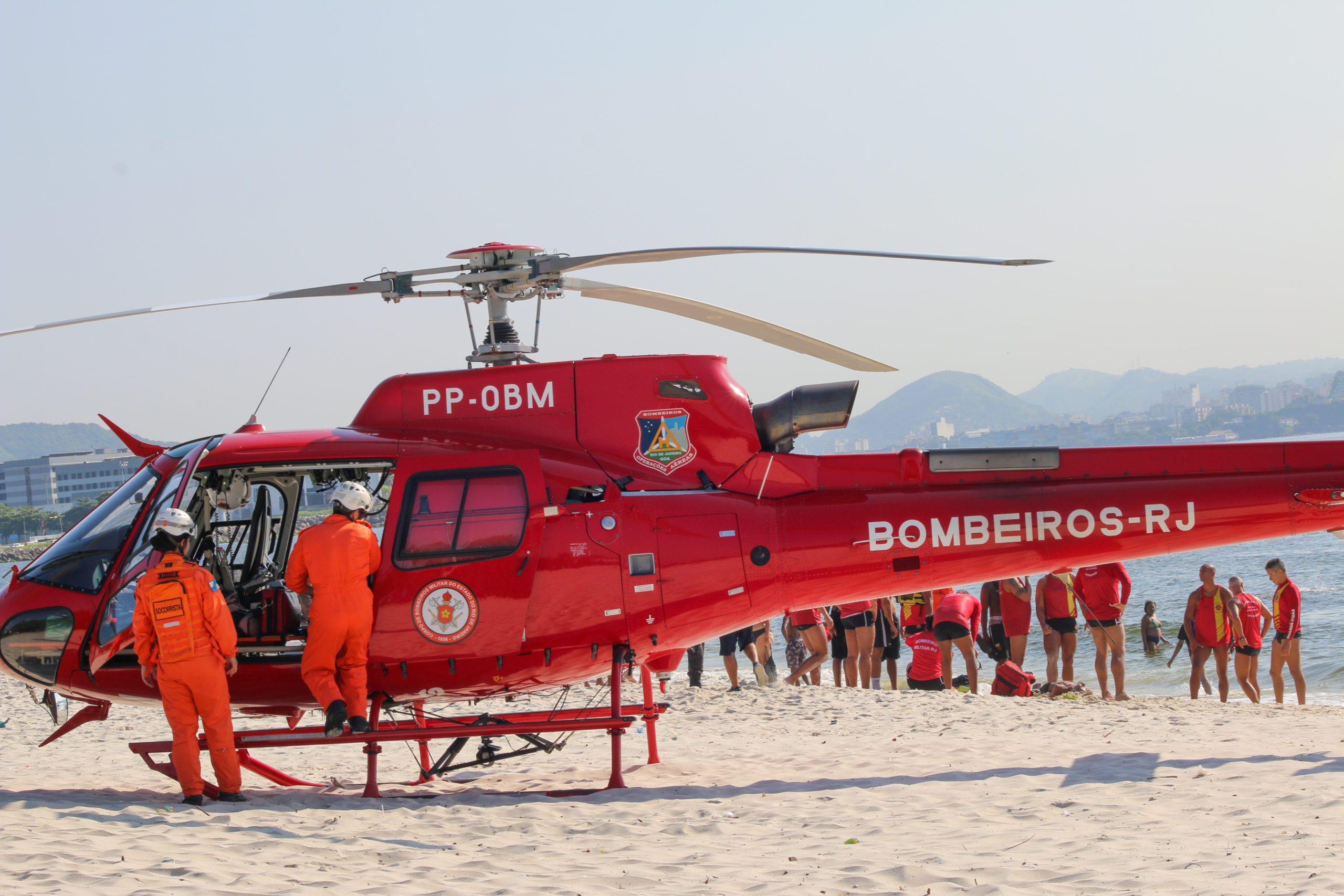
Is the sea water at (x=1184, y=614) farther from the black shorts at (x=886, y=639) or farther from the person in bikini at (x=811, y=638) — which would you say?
the person in bikini at (x=811, y=638)

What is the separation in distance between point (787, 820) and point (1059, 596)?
6.71 m

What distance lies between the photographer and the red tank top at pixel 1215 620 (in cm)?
1127

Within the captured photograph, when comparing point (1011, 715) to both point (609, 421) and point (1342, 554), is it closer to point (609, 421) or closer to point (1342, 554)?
point (609, 421)

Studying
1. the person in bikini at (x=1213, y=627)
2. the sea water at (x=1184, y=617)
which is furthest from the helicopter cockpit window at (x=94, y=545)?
the person in bikini at (x=1213, y=627)

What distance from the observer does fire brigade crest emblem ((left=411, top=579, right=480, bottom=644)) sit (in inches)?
255

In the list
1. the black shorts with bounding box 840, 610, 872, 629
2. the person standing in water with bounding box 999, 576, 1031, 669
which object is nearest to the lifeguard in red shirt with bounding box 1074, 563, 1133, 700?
the person standing in water with bounding box 999, 576, 1031, 669

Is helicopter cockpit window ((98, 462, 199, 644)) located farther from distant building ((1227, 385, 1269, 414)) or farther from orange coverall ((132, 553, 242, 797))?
distant building ((1227, 385, 1269, 414))

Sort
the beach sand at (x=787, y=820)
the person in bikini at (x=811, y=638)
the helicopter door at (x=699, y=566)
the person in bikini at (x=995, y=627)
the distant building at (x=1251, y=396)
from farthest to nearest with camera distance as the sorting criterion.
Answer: the distant building at (x=1251, y=396), the person in bikini at (x=995, y=627), the person in bikini at (x=811, y=638), the helicopter door at (x=699, y=566), the beach sand at (x=787, y=820)

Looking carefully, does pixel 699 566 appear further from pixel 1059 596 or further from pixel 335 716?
pixel 1059 596

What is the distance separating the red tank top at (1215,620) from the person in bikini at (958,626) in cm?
242

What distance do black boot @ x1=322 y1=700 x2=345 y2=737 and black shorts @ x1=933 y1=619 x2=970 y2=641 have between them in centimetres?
717

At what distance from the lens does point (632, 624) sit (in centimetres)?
670

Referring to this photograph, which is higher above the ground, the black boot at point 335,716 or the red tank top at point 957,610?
the red tank top at point 957,610

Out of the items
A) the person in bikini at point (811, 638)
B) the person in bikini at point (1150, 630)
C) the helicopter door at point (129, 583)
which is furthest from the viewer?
the person in bikini at point (1150, 630)
